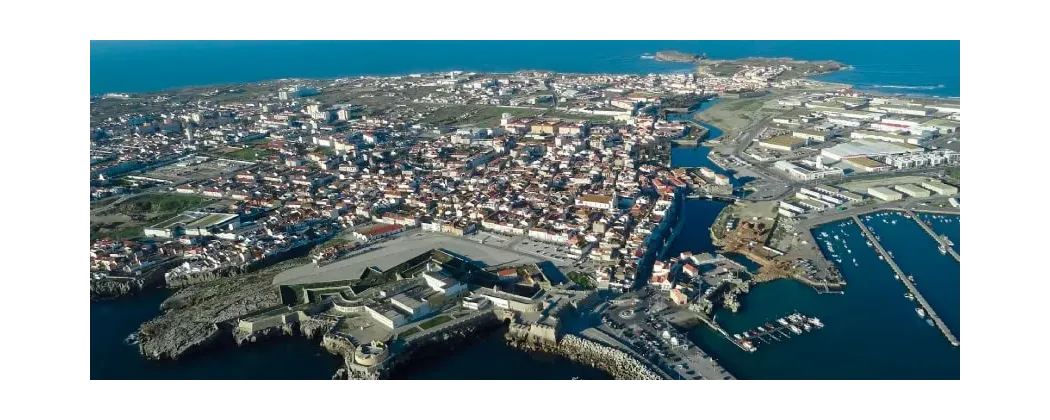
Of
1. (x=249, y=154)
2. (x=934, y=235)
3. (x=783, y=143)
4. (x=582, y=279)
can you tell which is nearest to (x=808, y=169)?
(x=783, y=143)

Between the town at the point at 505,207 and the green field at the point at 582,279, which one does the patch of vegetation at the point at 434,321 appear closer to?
the town at the point at 505,207

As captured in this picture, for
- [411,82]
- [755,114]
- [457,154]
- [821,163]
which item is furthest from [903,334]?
[411,82]

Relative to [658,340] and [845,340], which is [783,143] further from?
[658,340]

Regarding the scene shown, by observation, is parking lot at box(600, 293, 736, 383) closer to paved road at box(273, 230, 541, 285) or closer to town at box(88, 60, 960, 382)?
town at box(88, 60, 960, 382)

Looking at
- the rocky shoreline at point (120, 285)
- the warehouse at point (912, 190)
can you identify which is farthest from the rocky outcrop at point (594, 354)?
the warehouse at point (912, 190)

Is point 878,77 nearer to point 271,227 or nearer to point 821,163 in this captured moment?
point 821,163
